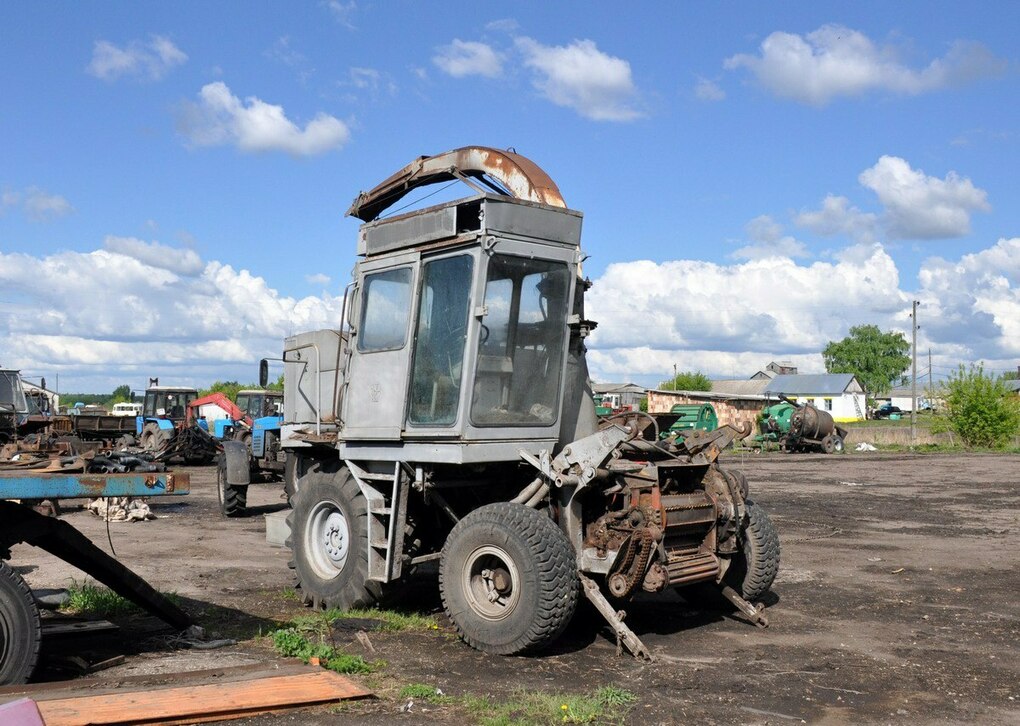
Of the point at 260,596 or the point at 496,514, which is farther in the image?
the point at 260,596

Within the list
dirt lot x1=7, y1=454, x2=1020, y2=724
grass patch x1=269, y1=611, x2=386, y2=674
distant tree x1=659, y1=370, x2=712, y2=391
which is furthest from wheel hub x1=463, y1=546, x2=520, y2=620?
distant tree x1=659, y1=370, x2=712, y2=391

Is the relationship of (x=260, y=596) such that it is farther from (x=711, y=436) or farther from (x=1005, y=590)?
(x=1005, y=590)

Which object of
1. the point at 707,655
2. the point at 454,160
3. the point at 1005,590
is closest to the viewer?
the point at 707,655

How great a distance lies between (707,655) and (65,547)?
456cm

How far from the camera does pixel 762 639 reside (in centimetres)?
757

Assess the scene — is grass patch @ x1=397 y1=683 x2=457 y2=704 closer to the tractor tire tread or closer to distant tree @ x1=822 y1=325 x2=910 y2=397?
the tractor tire tread

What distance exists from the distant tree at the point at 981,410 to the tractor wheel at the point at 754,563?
37397mm

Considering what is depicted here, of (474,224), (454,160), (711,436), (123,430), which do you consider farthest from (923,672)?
(123,430)

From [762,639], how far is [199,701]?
4313 mm

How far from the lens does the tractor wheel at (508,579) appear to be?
22.0ft

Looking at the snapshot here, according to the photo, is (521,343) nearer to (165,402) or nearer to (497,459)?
(497,459)

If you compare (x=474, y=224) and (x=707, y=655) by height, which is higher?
(x=474, y=224)

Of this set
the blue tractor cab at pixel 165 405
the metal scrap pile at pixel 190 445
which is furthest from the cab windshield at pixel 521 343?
the blue tractor cab at pixel 165 405

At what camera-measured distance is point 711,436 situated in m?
8.13
